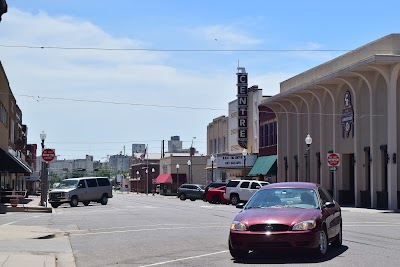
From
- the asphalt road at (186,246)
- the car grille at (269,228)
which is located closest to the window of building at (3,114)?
the asphalt road at (186,246)

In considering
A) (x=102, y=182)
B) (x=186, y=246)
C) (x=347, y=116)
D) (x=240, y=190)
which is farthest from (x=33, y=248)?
(x=347, y=116)

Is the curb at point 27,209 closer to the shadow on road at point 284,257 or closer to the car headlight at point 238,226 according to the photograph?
the shadow on road at point 284,257

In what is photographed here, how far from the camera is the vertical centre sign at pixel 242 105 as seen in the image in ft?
216

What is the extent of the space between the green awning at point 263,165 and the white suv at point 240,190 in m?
14.3

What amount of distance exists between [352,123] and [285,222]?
33291 millimetres

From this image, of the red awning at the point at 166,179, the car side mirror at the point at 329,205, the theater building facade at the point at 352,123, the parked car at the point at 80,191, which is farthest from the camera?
the red awning at the point at 166,179

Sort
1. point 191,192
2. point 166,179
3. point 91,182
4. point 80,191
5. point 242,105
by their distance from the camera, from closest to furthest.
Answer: point 80,191 < point 91,182 < point 191,192 < point 242,105 < point 166,179

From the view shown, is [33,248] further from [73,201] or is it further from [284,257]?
[73,201]

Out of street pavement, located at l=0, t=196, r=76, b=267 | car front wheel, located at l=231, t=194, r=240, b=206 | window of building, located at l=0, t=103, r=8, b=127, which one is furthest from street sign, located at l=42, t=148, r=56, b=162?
street pavement, located at l=0, t=196, r=76, b=267

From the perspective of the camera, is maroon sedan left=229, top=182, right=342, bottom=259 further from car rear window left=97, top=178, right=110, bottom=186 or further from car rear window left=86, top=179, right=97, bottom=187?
car rear window left=97, top=178, right=110, bottom=186

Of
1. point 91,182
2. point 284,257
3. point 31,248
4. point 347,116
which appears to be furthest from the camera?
point 91,182

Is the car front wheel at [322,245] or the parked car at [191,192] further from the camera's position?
the parked car at [191,192]

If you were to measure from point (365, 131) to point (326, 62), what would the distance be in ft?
26.9

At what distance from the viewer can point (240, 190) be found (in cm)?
4600
